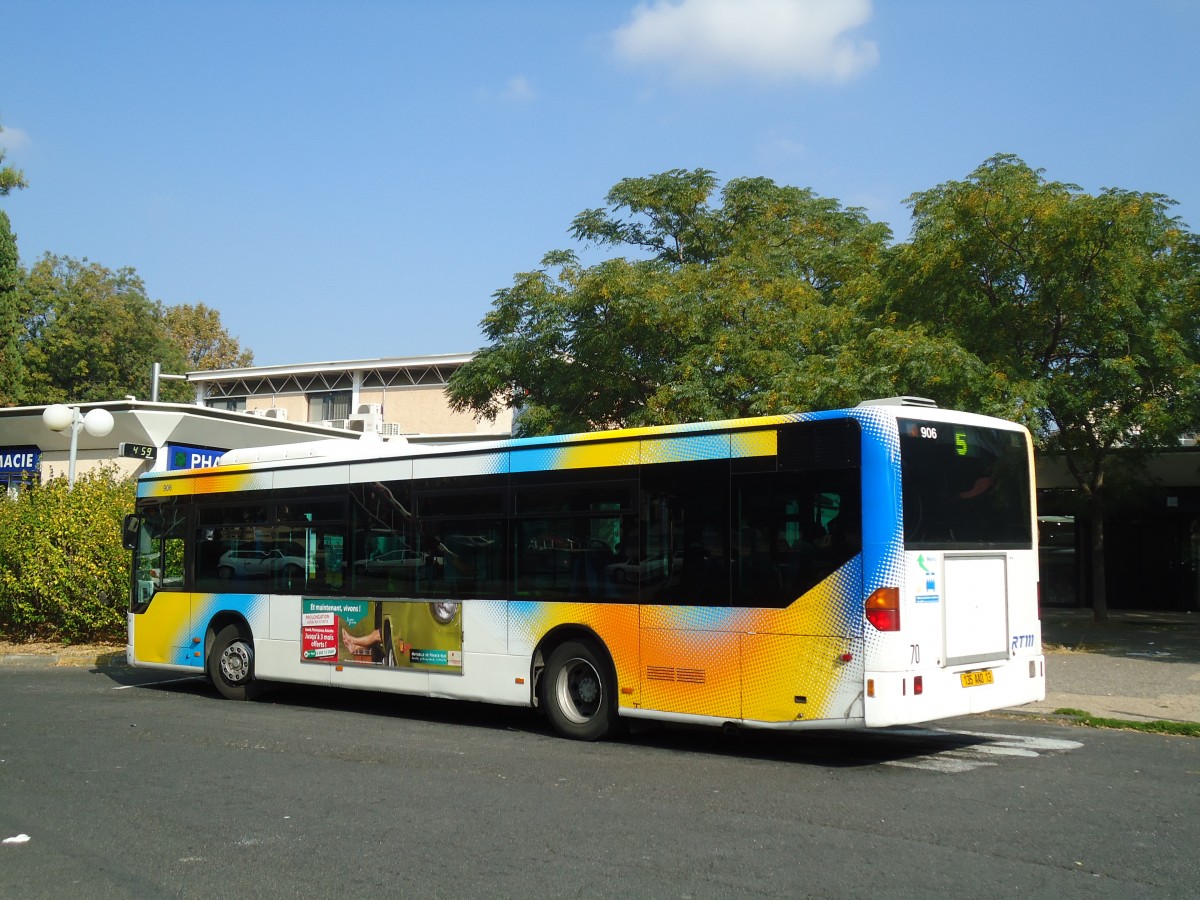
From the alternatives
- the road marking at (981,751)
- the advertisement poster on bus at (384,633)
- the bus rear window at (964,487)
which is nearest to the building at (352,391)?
the advertisement poster on bus at (384,633)

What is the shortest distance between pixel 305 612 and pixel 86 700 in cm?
297

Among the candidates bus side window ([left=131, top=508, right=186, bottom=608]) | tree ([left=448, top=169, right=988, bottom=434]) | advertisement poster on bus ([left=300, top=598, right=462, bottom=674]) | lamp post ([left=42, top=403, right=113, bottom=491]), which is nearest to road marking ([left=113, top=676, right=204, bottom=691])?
bus side window ([left=131, top=508, right=186, bottom=608])

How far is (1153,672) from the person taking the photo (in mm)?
15242

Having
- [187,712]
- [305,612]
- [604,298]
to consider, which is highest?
[604,298]

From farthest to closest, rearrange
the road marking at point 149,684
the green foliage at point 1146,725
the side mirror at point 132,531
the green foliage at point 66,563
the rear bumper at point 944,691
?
1. the green foliage at point 66,563
2. the side mirror at point 132,531
3. the road marking at point 149,684
4. the green foliage at point 1146,725
5. the rear bumper at point 944,691

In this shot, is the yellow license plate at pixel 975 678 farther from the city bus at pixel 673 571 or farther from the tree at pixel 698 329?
the tree at pixel 698 329

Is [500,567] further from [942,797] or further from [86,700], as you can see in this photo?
[86,700]

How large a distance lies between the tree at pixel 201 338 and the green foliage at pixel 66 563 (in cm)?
Answer: 4494

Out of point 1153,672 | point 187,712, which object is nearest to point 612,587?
point 187,712

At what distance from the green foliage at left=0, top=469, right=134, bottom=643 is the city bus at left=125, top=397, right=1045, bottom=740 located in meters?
7.42

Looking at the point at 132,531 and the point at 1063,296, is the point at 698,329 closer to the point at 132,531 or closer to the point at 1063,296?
the point at 1063,296

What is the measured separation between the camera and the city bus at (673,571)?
891 cm

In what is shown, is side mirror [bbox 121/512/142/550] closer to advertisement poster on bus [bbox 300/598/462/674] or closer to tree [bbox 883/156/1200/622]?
advertisement poster on bus [bbox 300/598/462/674]

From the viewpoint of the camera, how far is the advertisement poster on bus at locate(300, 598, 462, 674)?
11820mm
